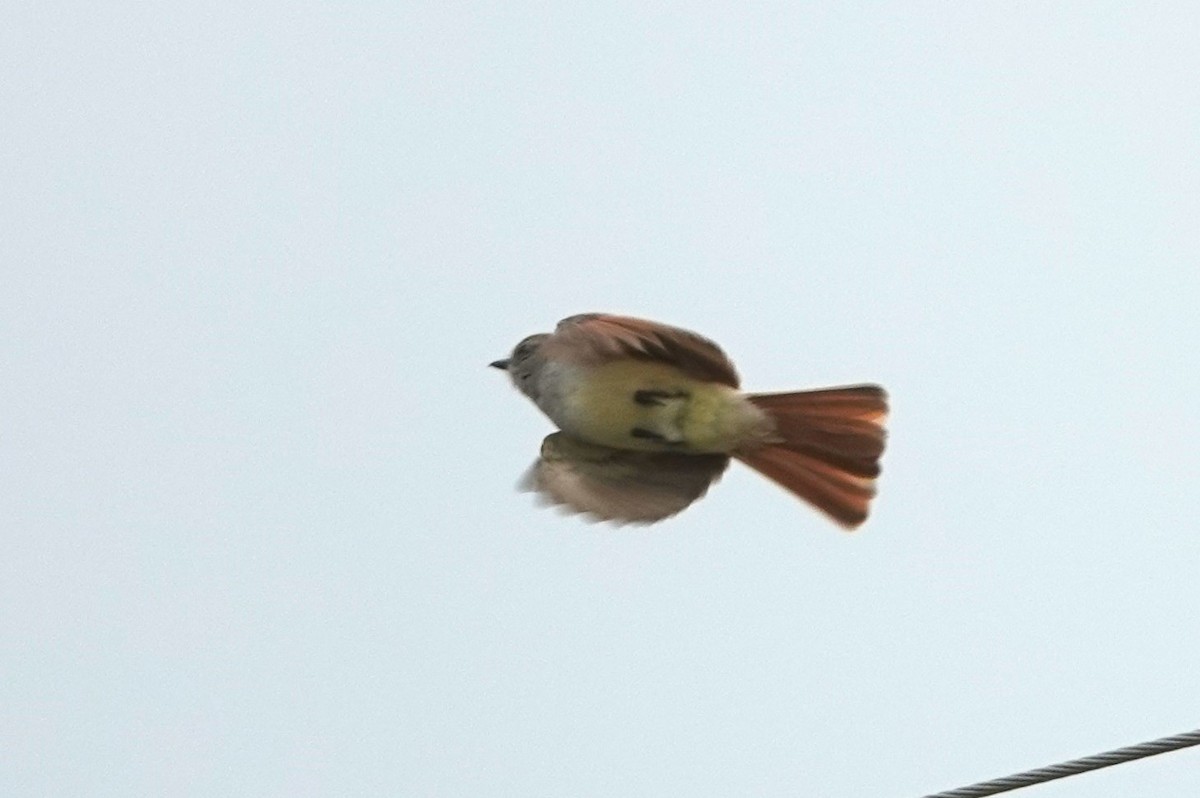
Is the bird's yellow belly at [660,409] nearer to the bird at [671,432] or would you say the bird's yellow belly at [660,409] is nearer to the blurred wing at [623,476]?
the bird at [671,432]

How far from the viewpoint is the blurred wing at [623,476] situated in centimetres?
652

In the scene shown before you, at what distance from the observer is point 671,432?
6.45 metres

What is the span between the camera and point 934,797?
13.9 ft

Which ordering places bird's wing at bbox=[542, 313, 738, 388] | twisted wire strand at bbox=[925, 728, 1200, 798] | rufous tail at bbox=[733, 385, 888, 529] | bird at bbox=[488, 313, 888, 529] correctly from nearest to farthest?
1. twisted wire strand at bbox=[925, 728, 1200, 798]
2. bird's wing at bbox=[542, 313, 738, 388]
3. bird at bbox=[488, 313, 888, 529]
4. rufous tail at bbox=[733, 385, 888, 529]

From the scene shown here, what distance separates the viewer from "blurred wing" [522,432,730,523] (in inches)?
257

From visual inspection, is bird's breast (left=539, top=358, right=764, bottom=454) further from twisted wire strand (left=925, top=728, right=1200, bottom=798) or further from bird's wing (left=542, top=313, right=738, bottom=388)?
twisted wire strand (left=925, top=728, right=1200, bottom=798)

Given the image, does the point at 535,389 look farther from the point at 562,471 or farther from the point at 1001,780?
the point at 1001,780

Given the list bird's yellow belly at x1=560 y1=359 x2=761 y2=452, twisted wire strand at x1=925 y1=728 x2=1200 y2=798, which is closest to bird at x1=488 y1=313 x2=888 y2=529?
bird's yellow belly at x1=560 y1=359 x2=761 y2=452

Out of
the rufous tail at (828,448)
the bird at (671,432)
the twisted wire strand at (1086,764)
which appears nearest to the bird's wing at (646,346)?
the bird at (671,432)

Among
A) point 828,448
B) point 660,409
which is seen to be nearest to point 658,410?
point 660,409

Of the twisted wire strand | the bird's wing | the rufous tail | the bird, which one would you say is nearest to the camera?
the twisted wire strand

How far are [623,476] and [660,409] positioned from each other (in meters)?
0.30

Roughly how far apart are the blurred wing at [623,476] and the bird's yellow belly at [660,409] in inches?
4.9

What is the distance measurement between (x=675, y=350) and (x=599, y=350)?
11.2 inches
